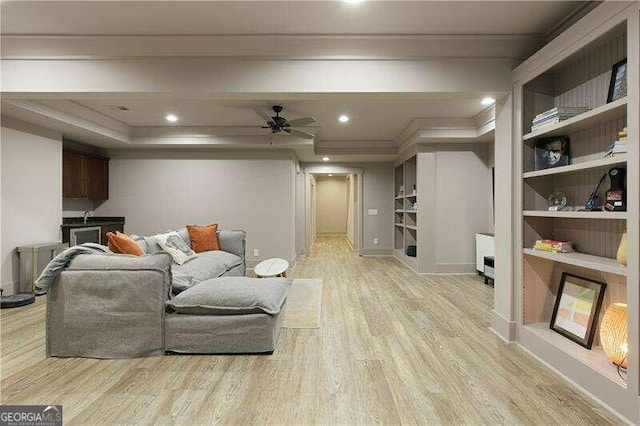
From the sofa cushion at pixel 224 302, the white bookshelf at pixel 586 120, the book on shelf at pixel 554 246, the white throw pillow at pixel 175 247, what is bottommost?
the sofa cushion at pixel 224 302

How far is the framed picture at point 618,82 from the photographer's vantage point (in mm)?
1894

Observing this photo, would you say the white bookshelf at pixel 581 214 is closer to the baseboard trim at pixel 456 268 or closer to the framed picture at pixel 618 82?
the framed picture at pixel 618 82

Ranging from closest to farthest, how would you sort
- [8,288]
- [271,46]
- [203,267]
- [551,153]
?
[551,153], [271,46], [203,267], [8,288]

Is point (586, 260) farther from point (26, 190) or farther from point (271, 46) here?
point (26, 190)

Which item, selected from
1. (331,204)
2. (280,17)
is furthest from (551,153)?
(331,204)

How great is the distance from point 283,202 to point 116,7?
4096mm

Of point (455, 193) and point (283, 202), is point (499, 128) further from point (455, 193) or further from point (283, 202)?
point (283, 202)

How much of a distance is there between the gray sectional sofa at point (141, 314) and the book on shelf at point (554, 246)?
→ 2.15 m

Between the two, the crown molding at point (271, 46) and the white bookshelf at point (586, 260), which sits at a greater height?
the crown molding at point (271, 46)

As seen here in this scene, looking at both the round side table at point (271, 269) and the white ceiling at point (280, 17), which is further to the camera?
the round side table at point (271, 269)

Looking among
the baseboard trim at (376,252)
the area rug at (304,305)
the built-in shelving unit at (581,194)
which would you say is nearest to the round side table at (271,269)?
the area rug at (304,305)

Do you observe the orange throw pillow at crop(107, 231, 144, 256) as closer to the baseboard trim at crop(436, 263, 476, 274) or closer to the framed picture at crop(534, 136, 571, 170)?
the framed picture at crop(534, 136, 571, 170)

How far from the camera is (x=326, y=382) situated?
208 cm

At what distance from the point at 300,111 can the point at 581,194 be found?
11.2ft
